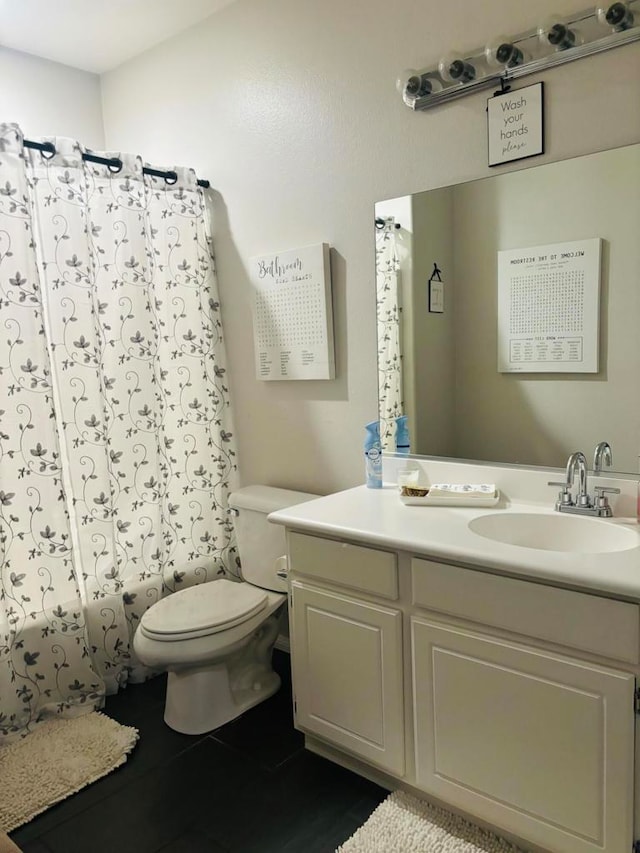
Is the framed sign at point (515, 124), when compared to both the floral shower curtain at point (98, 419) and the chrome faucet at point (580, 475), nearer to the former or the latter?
the chrome faucet at point (580, 475)

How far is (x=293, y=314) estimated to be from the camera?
244cm

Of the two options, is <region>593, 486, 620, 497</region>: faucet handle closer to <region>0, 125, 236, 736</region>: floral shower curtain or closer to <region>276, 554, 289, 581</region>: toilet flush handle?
<region>276, 554, 289, 581</region>: toilet flush handle

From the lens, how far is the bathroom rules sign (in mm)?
2334

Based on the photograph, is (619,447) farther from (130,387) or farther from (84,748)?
(84,748)

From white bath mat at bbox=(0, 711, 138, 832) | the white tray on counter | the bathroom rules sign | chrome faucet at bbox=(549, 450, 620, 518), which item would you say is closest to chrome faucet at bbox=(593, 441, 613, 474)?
chrome faucet at bbox=(549, 450, 620, 518)

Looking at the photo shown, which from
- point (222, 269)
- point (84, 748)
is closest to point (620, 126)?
point (222, 269)

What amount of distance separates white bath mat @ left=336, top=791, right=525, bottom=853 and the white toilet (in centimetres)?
70

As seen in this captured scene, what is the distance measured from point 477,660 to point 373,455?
32.4 inches

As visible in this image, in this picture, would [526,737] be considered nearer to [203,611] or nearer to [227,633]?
[227,633]

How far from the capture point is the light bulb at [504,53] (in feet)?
5.73

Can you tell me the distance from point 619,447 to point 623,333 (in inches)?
12.5

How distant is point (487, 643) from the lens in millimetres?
1500

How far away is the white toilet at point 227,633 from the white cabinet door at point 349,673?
1.01 feet

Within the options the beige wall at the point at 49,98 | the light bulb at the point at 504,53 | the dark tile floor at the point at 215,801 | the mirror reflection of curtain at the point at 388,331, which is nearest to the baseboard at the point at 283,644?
the dark tile floor at the point at 215,801
